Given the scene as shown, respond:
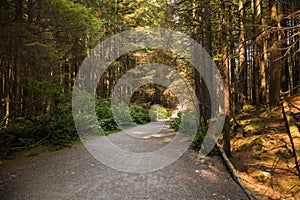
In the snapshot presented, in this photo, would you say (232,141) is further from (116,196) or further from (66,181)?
(66,181)

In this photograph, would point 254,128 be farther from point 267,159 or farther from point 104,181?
point 104,181

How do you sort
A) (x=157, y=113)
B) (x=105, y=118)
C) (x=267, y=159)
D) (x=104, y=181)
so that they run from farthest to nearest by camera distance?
1. (x=157, y=113)
2. (x=105, y=118)
3. (x=267, y=159)
4. (x=104, y=181)

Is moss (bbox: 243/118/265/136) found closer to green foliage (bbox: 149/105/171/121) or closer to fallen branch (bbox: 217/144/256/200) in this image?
fallen branch (bbox: 217/144/256/200)

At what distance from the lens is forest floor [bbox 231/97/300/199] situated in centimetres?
379

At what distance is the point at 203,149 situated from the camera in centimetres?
641

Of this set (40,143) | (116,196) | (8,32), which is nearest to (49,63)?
(8,32)

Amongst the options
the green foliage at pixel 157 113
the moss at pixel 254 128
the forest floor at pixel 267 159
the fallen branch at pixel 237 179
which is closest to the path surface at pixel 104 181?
the fallen branch at pixel 237 179

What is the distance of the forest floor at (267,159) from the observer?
3.79 m

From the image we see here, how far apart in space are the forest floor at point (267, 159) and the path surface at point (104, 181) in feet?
1.67

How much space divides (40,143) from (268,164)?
7.09 m

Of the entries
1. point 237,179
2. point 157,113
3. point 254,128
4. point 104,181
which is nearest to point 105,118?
point 104,181

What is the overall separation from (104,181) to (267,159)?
4.09 m

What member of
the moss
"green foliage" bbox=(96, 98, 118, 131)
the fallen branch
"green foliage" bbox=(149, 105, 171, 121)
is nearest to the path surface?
the fallen branch

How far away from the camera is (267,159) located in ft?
16.3
